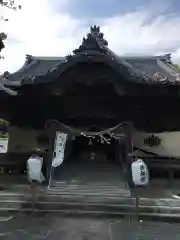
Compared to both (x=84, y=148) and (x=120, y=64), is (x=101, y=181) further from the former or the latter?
(x=120, y=64)

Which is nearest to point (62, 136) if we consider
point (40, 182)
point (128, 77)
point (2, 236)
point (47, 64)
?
point (40, 182)

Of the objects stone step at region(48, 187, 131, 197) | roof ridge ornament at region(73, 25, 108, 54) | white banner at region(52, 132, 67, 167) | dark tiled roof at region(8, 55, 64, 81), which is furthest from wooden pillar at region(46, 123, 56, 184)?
dark tiled roof at region(8, 55, 64, 81)

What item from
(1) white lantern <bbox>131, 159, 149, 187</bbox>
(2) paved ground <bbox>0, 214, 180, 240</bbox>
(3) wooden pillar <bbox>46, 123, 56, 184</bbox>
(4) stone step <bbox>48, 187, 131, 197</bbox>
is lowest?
(2) paved ground <bbox>0, 214, 180, 240</bbox>

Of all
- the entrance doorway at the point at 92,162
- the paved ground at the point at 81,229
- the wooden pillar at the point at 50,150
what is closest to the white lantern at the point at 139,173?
the paved ground at the point at 81,229

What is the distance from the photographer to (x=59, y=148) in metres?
14.5

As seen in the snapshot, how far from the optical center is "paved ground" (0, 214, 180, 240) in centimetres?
912

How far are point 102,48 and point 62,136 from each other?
377 cm

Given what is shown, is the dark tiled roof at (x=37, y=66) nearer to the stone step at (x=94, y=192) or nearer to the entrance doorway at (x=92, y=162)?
the entrance doorway at (x=92, y=162)

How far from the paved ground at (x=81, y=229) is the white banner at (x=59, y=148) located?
328 centimetres

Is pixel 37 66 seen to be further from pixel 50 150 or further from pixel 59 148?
pixel 59 148

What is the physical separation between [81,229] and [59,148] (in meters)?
5.06

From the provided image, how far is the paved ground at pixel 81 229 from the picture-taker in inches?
359

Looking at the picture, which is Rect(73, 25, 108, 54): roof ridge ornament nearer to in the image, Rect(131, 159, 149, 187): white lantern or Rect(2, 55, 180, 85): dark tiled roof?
Rect(2, 55, 180, 85): dark tiled roof

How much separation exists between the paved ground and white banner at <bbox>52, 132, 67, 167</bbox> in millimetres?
3282
